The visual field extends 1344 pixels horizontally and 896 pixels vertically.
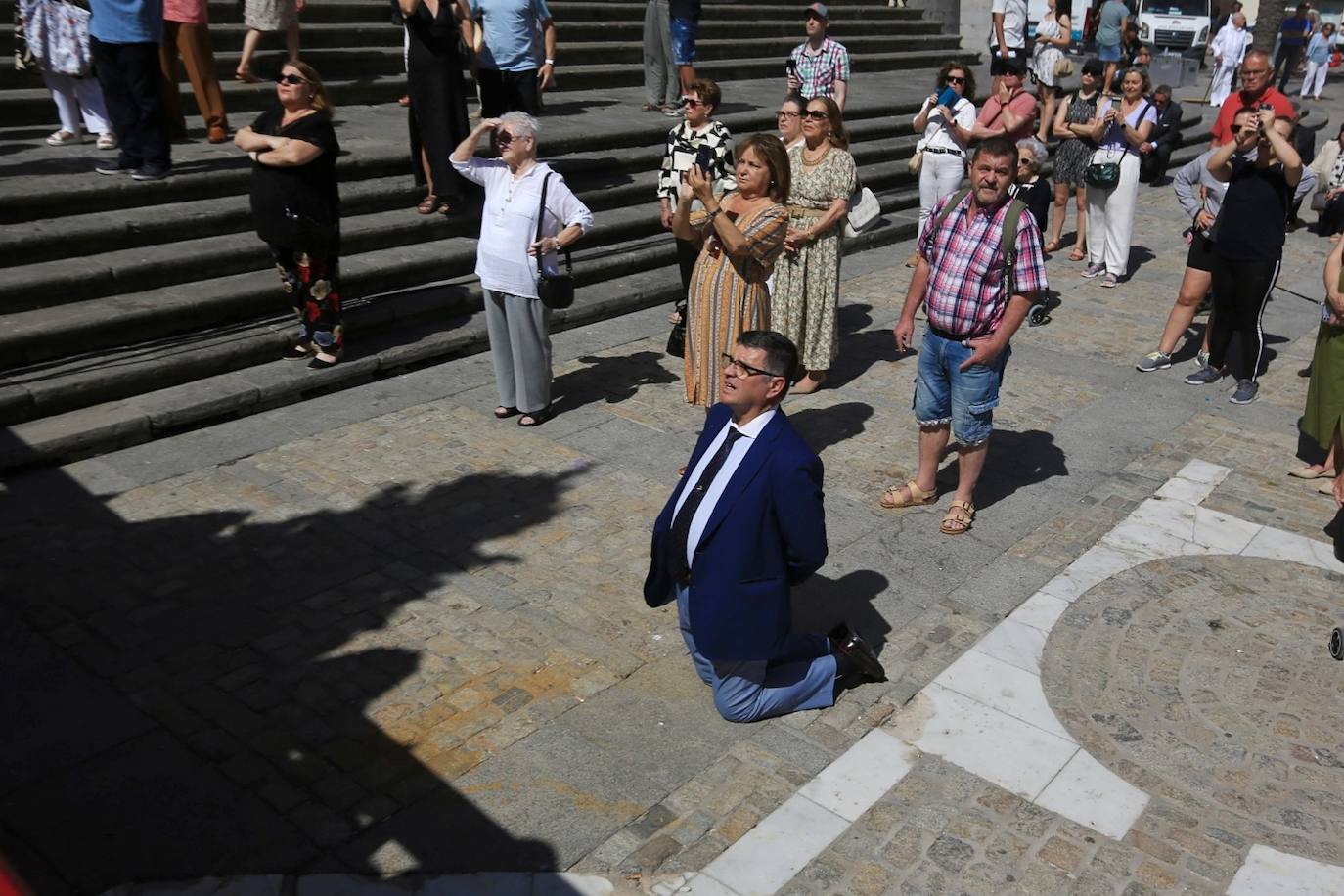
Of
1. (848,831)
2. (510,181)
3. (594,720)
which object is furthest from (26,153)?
(848,831)

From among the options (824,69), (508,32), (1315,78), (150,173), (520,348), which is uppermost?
(508,32)

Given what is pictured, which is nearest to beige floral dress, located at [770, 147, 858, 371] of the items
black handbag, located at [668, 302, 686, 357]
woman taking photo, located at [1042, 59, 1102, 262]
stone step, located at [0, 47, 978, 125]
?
black handbag, located at [668, 302, 686, 357]

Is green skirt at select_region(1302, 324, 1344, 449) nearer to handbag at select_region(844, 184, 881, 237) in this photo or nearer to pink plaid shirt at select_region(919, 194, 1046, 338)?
pink plaid shirt at select_region(919, 194, 1046, 338)

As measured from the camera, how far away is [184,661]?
5.14 metres

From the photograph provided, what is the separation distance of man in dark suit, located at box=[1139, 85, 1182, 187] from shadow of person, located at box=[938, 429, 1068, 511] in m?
5.73

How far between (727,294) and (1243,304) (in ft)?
14.1

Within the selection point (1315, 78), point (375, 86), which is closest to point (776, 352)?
point (375, 86)

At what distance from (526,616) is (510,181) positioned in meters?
2.90

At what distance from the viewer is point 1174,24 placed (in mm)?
30234

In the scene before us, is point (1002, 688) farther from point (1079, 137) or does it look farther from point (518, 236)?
point (1079, 137)

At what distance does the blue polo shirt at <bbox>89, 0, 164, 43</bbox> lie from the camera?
28.4 feet

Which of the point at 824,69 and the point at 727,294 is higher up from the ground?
the point at 824,69

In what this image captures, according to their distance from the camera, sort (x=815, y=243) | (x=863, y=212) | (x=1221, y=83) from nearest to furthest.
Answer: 1. (x=815, y=243)
2. (x=863, y=212)
3. (x=1221, y=83)

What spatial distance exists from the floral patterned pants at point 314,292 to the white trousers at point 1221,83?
67.8 ft
